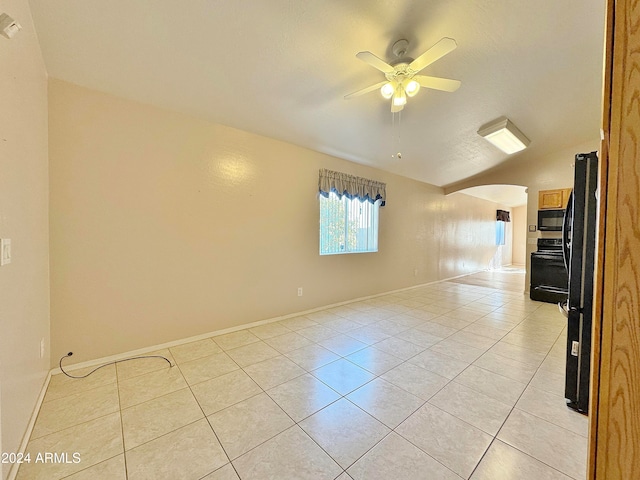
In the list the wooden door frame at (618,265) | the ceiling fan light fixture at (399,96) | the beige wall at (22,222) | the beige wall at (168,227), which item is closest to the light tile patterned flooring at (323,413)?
the beige wall at (22,222)

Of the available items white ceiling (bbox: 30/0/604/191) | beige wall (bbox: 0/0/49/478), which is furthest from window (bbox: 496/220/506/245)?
beige wall (bbox: 0/0/49/478)

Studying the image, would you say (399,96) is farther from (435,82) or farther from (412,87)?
(435,82)

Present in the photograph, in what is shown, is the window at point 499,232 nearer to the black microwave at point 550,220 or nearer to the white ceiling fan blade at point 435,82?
the black microwave at point 550,220

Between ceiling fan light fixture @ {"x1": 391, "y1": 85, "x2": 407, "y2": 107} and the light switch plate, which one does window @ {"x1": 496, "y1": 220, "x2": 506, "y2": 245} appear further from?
the light switch plate

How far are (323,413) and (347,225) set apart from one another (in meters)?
3.01

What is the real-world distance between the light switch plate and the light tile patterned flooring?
40.8 inches

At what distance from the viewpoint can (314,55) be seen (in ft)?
6.89

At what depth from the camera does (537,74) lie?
2541 mm

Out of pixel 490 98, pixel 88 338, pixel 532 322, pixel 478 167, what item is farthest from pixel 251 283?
pixel 478 167

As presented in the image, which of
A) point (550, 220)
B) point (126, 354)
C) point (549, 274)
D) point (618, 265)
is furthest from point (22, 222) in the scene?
point (550, 220)

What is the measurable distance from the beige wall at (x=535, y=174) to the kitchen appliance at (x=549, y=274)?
0.30 m

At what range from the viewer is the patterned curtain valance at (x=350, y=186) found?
3.82 m

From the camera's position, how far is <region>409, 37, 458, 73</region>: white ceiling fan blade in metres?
1.59

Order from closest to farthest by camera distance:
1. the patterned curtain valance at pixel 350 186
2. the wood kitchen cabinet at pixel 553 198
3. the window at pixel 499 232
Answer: the patterned curtain valance at pixel 350 186
the wood kitchen cabinet at pixel 553 198
the window at pixel 499 232
